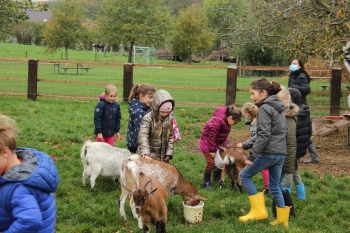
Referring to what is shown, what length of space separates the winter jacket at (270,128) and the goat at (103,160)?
2.11 meters

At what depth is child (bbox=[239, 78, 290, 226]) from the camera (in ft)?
16.4

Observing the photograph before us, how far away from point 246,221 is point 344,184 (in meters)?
2.49

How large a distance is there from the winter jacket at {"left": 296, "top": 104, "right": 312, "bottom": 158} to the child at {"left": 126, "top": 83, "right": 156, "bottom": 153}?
2074mm

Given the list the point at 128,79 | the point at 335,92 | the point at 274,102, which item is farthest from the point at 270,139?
the point at 128,79

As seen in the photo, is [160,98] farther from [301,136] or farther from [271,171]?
[301,136]

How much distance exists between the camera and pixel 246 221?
217 inches

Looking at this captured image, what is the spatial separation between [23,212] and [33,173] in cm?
22

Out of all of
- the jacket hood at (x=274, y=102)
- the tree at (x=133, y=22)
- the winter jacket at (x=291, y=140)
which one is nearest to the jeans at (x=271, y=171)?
the winter jacket at (x=291, y=140)

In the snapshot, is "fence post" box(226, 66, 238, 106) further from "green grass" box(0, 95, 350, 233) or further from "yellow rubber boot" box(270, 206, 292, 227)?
"yellow rubber boot" box(270, 206, 292, 227)

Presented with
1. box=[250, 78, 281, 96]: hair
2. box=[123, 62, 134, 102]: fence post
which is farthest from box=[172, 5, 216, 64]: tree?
box=[250, 78, 281, 96]: hair

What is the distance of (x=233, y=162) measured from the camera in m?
6.78

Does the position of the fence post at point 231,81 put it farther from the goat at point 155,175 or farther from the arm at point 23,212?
the arm at point 23,212

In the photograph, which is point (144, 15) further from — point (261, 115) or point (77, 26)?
point (261, 115)

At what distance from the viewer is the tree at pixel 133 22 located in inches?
1941
